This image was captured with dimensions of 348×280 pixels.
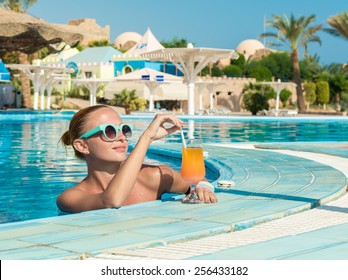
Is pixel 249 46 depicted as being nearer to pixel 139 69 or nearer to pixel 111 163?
pixel 139 69

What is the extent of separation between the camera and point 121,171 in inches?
140

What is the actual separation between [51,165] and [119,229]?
4963 mm

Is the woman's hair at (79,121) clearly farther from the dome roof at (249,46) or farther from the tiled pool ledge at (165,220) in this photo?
the dome roof at (249,46)

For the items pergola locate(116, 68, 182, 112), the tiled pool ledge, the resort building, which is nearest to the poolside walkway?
the tiled pool ledge

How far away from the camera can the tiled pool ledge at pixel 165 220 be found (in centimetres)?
280

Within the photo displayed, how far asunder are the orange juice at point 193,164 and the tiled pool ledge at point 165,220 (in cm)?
19

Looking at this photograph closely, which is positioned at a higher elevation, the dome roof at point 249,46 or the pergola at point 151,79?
the dome roof at point 249,46

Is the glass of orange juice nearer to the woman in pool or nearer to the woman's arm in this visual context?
the woman in pool

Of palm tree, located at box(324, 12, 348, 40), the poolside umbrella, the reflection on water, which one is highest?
palm tree, located at box(324, 12, 348, 40)

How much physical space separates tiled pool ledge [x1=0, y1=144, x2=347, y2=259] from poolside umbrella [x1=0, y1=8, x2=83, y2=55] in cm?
1763

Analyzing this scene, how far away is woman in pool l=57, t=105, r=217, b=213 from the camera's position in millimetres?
3598

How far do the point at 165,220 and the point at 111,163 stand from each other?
64cm

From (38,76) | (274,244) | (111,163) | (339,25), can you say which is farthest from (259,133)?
(339,25)

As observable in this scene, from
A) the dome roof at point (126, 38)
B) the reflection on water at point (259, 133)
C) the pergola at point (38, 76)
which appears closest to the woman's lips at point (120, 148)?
the reflection on water at point (259, 133)
